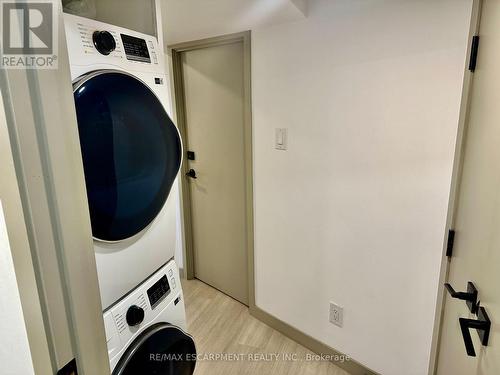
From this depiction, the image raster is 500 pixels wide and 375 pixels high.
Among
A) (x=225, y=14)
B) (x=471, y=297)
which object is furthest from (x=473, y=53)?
(x=225, y=14)

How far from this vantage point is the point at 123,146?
2.94 feet

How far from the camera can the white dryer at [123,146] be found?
2.64 feet

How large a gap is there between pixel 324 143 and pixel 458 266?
83cm

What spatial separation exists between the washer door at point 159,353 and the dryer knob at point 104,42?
941 millimetres

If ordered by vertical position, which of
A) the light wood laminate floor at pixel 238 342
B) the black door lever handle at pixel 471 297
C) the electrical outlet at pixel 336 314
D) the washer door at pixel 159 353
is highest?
the black door lever handle at pixel 471 297

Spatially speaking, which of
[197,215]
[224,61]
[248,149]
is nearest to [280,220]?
[248,149]

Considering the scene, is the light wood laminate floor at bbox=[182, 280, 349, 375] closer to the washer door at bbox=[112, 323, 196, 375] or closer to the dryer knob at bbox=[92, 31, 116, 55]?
the washer door at bbox=[112, 323, 196, 375]

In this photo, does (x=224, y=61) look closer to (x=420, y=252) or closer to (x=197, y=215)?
(x=197, y=215)

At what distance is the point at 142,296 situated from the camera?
1.08m

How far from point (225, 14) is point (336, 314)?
1794 mm

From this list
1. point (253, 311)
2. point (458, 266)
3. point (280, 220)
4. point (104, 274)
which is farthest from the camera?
point (253, 311)

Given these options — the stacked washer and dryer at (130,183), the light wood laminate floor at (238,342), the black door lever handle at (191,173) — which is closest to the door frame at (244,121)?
the black door lever handle at (191,173)

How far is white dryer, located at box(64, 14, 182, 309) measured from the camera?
0.81 meters

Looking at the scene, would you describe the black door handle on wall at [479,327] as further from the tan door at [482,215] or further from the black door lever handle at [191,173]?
the black door lever handle at [191,173]
